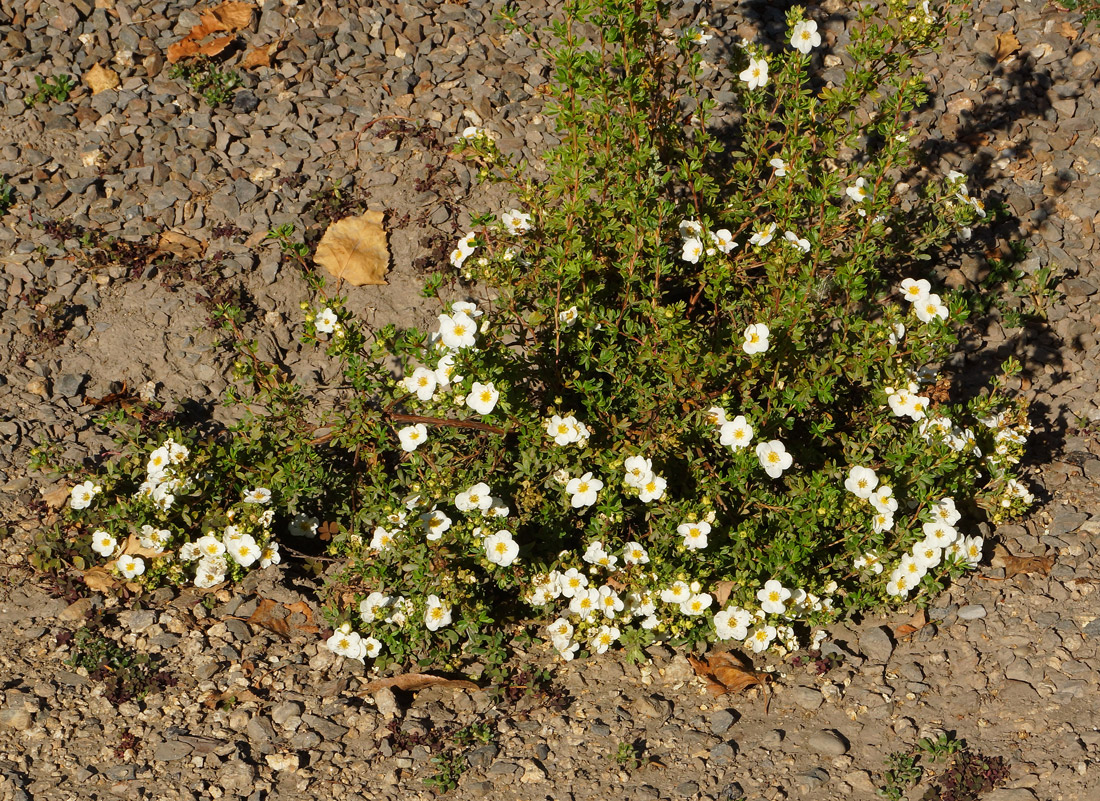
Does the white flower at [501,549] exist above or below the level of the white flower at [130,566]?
above

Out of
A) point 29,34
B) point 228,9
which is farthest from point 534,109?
point 29,34

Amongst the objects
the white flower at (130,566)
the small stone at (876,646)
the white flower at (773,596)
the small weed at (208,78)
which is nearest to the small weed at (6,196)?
the small weed at (208,78)

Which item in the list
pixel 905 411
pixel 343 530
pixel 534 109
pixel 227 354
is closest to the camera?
pixel 905 411

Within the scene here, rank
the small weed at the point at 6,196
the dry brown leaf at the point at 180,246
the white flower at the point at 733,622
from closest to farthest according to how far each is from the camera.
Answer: the white flower at the point at 733,622
the dry brown leaf at the point at 180,246
the small weed at the point at 6,196

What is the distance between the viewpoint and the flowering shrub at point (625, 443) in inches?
149

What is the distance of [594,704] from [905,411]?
159cm

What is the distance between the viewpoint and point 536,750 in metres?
3.66

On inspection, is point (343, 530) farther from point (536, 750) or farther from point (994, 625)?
point (994, 625)

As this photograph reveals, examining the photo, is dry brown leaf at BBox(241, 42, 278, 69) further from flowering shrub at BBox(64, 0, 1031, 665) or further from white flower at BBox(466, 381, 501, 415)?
white flower at BBox(466, 381, 501, 415)

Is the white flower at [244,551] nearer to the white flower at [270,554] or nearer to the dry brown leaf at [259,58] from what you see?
the white flower at [270,554]

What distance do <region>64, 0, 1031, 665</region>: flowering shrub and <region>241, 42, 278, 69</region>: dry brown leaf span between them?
2.60m

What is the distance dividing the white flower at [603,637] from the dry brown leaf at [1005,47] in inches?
170

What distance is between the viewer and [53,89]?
5.90m

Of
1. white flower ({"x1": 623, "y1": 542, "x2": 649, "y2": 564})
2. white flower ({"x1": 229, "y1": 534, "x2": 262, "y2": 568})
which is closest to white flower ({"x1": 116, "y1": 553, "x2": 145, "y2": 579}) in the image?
white flower ({"x1": 229, "y1": 534, "x2": 262, "y2": 568})
